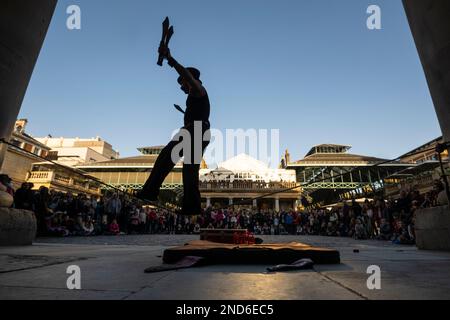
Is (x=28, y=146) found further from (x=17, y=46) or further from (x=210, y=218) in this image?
(x=17, y=46)

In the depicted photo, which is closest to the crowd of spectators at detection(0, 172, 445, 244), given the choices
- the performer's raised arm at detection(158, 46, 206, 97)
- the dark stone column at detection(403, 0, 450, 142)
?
the dark stone column at detection(403, 0, 450, 142)

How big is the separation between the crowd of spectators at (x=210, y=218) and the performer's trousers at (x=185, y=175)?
1.40ft

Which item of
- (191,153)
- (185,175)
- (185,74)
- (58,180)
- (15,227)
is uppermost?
(58,180)

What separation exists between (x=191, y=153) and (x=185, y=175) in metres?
0.33

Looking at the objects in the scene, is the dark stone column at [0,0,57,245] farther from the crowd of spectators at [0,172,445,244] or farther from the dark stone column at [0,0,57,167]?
the crowd of spectators at [0,172,445,244]

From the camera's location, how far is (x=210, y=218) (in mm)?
15914

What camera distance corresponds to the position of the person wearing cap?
3.74 m

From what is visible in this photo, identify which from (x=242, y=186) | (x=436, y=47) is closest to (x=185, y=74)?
(x=436, y=47)

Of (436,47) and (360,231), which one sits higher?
(436,47)

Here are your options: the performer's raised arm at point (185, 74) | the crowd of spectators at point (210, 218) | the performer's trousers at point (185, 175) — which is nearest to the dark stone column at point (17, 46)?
the performer's raised arm at point (185, 74)

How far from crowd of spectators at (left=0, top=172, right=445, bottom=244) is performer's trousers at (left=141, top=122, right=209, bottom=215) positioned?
428 millimetres

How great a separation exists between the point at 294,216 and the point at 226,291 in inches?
720
